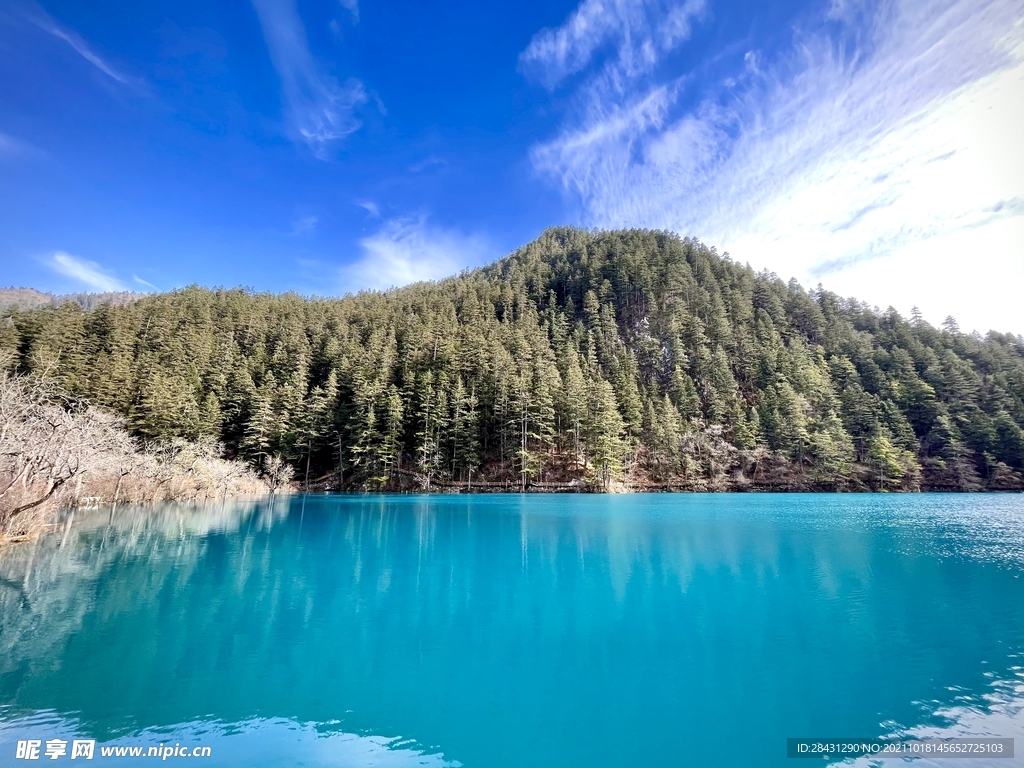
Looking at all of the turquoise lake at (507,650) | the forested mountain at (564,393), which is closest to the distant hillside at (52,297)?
the forested mountain at (564,393)

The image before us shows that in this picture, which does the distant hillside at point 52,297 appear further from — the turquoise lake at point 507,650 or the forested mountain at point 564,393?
the turquoise lake at point 507,650

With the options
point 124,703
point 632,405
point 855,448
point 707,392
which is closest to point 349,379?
point 632,405

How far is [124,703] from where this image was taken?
591 centimetres

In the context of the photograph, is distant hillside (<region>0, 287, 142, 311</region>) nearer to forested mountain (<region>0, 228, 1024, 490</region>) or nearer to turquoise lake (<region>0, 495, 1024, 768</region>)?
forested mountain (<region>0, 228, 1024, 490</region>)

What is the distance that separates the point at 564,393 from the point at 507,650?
146 feet

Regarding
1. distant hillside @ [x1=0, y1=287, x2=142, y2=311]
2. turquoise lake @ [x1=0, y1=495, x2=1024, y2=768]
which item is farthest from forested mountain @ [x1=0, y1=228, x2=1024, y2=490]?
distant hillside @ [x1=0, y1=287, x2=142, y2=311]

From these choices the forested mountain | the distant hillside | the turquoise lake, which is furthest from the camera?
the distant hillside

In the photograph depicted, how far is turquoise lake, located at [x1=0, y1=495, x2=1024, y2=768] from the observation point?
5.33m

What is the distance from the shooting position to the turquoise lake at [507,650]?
5332mm

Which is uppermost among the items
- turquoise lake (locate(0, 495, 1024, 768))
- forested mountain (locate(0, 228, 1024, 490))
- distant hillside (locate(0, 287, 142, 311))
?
distant hillside (locate(0, 287, 142, 311))

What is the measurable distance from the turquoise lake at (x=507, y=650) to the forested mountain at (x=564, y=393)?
109 ft

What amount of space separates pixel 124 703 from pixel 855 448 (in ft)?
208

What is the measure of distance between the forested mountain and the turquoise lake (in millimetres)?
33287

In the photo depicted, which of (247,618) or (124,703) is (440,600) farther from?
(124,703)
